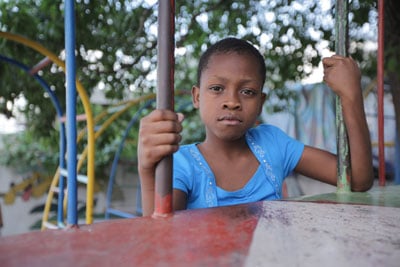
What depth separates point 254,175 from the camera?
114 cm

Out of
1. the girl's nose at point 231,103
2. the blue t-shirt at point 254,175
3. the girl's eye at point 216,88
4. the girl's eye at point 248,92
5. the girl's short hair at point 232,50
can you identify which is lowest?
the blue t-shirt at point 254,175

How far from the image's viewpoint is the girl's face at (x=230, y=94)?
1.06m

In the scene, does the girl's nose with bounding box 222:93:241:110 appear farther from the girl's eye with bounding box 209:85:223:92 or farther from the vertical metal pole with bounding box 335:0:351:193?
the vertical metal pole with bounding box 335:0:351:193

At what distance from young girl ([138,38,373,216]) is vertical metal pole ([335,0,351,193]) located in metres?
0.02

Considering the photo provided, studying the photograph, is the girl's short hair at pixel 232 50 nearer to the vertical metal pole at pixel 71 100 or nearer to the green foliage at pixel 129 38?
the vertical metal pole at pixel 71 100

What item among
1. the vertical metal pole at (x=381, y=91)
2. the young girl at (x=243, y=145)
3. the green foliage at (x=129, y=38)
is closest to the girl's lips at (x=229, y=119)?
the young girl at (x=243, y=145)

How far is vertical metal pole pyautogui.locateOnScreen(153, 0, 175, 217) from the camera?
529 millimetres

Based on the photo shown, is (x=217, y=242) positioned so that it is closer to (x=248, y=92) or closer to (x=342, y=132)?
(x=342, y=132)

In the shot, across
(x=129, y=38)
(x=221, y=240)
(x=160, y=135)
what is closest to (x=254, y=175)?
(x=160, y=135)

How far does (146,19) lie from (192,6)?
0.45m

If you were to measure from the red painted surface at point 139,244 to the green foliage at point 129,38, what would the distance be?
7.51ft

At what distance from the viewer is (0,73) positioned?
260 cm

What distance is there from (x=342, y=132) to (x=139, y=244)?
62 cm

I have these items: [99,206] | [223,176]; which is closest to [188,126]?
[99,206]
